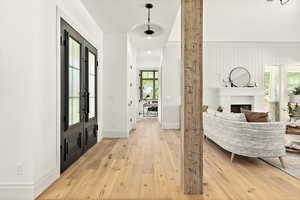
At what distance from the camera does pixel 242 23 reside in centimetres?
748

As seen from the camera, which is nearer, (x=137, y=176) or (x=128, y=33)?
(x=137, y=176)

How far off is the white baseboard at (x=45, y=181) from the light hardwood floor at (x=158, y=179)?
0.19 feet

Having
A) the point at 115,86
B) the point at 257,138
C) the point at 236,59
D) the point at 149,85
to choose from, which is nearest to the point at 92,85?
the point at 115,86

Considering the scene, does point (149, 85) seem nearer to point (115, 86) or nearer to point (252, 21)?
point (252, 21)

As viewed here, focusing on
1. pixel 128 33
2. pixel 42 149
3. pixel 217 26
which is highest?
pixel 217 26

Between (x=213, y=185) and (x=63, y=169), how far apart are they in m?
2.12

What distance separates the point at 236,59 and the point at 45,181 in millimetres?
7357

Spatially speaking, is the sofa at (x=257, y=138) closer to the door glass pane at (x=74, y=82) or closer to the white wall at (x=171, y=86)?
the door glass pane at (x=74, y=82)

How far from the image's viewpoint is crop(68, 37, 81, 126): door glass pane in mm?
3391

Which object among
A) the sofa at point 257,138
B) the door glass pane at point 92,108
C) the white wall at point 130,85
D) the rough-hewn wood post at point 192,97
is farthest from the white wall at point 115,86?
the rough-hewn wood post at point 192,97

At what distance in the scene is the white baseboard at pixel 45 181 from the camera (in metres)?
2.34

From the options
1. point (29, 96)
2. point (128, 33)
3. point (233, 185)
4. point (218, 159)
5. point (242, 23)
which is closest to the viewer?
point (29, 96)

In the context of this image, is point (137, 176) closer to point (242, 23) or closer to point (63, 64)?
point (63, 64)

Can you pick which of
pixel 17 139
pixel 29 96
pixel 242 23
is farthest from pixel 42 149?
pixel 242 23
